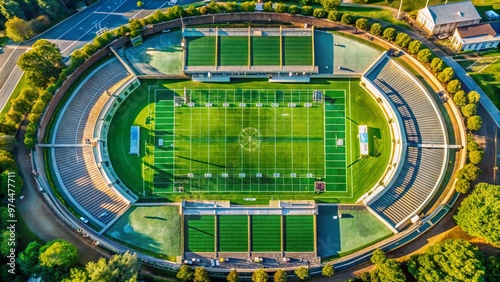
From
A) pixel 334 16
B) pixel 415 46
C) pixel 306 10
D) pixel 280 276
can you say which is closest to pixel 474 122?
pixel 415 46

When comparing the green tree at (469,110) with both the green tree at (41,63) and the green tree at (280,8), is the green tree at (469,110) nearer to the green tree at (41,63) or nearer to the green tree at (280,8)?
the green tree at (280,8)

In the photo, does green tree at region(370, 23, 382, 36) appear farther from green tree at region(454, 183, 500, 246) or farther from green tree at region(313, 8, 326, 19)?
green tree at region(454, 183, 500, 246)

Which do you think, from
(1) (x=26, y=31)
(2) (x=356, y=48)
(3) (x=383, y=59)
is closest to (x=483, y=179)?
(3) (x=383, y=59)

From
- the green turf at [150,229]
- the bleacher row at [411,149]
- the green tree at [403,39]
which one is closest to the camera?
the green turf at [150,229]

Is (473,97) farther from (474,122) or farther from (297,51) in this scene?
(297,51)

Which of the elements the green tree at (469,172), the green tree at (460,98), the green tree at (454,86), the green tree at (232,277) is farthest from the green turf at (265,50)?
the green tree at (469,172)
